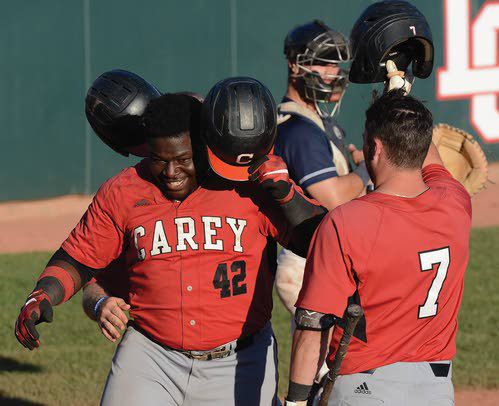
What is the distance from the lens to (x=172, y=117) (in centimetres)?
444

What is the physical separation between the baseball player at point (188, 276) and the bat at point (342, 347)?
2.16 feet

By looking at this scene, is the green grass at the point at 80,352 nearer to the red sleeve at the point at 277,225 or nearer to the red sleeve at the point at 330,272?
the red sleeve at the point at 277,225

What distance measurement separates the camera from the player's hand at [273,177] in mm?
4102

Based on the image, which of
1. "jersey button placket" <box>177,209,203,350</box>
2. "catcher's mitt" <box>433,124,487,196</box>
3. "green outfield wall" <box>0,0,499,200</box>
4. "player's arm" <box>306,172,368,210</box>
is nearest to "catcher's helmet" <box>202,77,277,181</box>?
"jersey button placket" <box>177,209,203,350</box>

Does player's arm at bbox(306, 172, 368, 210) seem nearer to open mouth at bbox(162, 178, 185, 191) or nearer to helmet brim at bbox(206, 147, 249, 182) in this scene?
open mouth at bbox(162, 178, 185, 191)

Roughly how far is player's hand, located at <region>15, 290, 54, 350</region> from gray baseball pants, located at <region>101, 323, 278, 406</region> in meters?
0.39

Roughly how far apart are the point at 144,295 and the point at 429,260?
1.37 metres

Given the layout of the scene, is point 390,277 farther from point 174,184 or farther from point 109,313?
point 109,313

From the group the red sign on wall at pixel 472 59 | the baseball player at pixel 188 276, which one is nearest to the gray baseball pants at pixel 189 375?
the baseball player at pixel 188 276

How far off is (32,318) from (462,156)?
3052mm

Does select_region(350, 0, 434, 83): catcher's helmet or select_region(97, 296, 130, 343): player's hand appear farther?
select_region(350, 0, 434, 83): catcher's helmet

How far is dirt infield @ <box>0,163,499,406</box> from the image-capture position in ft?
45.0

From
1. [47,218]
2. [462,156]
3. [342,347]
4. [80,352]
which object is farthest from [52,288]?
[47,218]

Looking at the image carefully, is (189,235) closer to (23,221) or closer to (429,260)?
(429,260)
